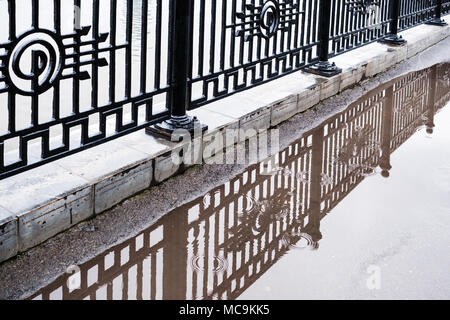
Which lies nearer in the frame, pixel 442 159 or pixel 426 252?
pixel 426 252

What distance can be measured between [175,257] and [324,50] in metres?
3.83

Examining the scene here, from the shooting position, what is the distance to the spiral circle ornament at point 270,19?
546 centimetres

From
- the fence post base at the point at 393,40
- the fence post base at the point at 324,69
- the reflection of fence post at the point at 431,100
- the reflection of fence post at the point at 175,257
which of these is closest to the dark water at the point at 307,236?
the reflection of fence post at the point at 175,257

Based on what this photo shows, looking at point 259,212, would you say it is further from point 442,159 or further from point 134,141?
point 442,159

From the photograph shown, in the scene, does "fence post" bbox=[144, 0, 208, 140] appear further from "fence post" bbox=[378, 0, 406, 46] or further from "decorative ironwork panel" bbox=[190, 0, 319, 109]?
"fence post" bbox=[378, 0, 406, 46]

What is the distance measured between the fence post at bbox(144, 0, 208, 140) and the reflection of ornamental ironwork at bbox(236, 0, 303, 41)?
2.39 ft

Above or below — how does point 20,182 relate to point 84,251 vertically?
above

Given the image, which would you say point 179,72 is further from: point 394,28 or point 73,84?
point 394,28

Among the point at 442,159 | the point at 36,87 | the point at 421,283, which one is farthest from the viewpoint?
the point at 442,159

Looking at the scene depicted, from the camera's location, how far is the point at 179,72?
180 inches

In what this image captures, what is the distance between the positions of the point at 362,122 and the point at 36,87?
11.1ft

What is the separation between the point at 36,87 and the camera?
3.54 meters

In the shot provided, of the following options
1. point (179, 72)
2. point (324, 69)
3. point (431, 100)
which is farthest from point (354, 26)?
point (179, 72)

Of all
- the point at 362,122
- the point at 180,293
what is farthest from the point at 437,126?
the point at 180,293
